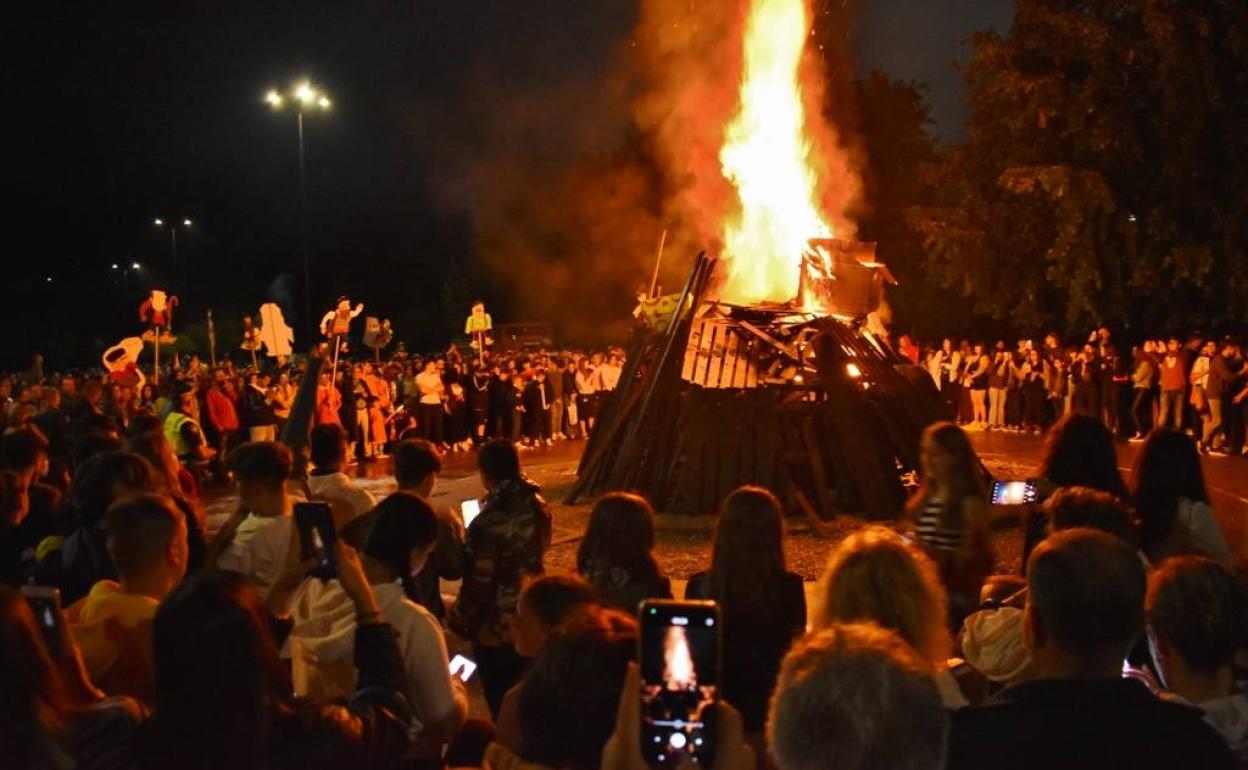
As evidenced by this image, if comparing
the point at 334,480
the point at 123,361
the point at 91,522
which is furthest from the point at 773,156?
the point at 91,522

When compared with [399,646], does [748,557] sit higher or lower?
higher

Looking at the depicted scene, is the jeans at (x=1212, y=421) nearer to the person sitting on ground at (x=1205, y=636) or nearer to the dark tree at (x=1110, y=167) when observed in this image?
the dark tree at (x=1110, y=167)

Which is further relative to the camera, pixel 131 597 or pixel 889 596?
pixel 131 597

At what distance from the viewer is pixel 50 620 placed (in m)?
3.06

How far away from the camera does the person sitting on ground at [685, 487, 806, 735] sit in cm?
400

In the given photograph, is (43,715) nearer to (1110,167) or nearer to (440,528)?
(440,528)

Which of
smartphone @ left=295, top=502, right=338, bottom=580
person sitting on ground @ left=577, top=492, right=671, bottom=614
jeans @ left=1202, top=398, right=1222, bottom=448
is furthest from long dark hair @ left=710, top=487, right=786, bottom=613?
jeans @ left=1202, top=398, right=1222, bottom=448

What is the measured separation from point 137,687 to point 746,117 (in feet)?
49.2

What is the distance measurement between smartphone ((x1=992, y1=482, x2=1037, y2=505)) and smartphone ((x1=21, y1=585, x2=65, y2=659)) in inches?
182

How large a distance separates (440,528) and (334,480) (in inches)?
40.8

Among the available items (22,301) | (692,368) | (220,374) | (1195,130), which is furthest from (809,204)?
(22,301)

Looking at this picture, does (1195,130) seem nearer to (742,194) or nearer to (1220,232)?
(1220,232)

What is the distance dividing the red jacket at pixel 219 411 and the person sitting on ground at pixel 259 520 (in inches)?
570

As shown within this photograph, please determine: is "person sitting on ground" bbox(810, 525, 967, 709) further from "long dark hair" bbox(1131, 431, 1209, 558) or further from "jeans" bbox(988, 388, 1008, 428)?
"jeans" bbox(988, 388, 1008, 428)
